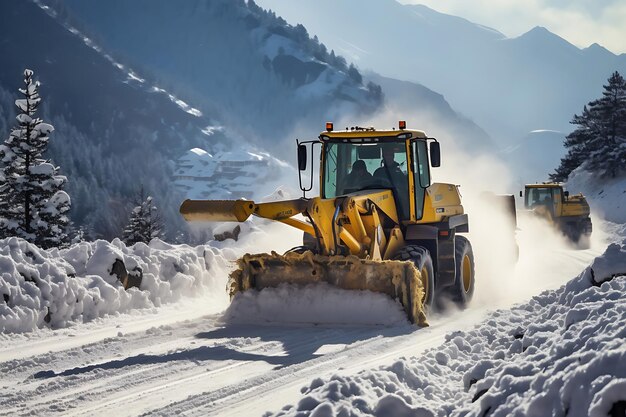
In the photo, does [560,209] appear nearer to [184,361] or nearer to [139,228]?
[139,228]

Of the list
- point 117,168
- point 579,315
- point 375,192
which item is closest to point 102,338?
point 375,192

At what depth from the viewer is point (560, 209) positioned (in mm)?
26594

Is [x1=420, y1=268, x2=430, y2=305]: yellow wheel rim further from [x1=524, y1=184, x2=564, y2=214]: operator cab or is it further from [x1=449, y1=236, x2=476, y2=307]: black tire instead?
[x1=524, y1=184, x2=564, y2=214]: operator cab

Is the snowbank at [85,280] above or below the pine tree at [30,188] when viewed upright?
below

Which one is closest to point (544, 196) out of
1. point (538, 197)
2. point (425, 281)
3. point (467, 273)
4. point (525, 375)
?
point (538, 197)

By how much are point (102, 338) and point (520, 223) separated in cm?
1954

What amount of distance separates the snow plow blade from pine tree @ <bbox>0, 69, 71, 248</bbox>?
66.1 ft

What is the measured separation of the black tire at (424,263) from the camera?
33.4 ft

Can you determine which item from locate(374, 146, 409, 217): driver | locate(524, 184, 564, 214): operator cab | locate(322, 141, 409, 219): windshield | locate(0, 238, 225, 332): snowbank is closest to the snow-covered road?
locate(0, 238, 225, 332): snowbank

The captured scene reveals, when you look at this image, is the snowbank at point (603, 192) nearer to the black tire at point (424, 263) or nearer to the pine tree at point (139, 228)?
the pine tree at point (139, 228)

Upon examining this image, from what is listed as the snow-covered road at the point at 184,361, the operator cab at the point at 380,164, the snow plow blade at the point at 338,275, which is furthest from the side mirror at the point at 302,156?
the snow-covered road at the point at 184,361

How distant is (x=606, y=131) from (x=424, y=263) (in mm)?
47731

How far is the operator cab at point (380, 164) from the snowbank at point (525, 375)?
4.41 meters

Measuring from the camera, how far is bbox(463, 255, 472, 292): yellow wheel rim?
12202mm
